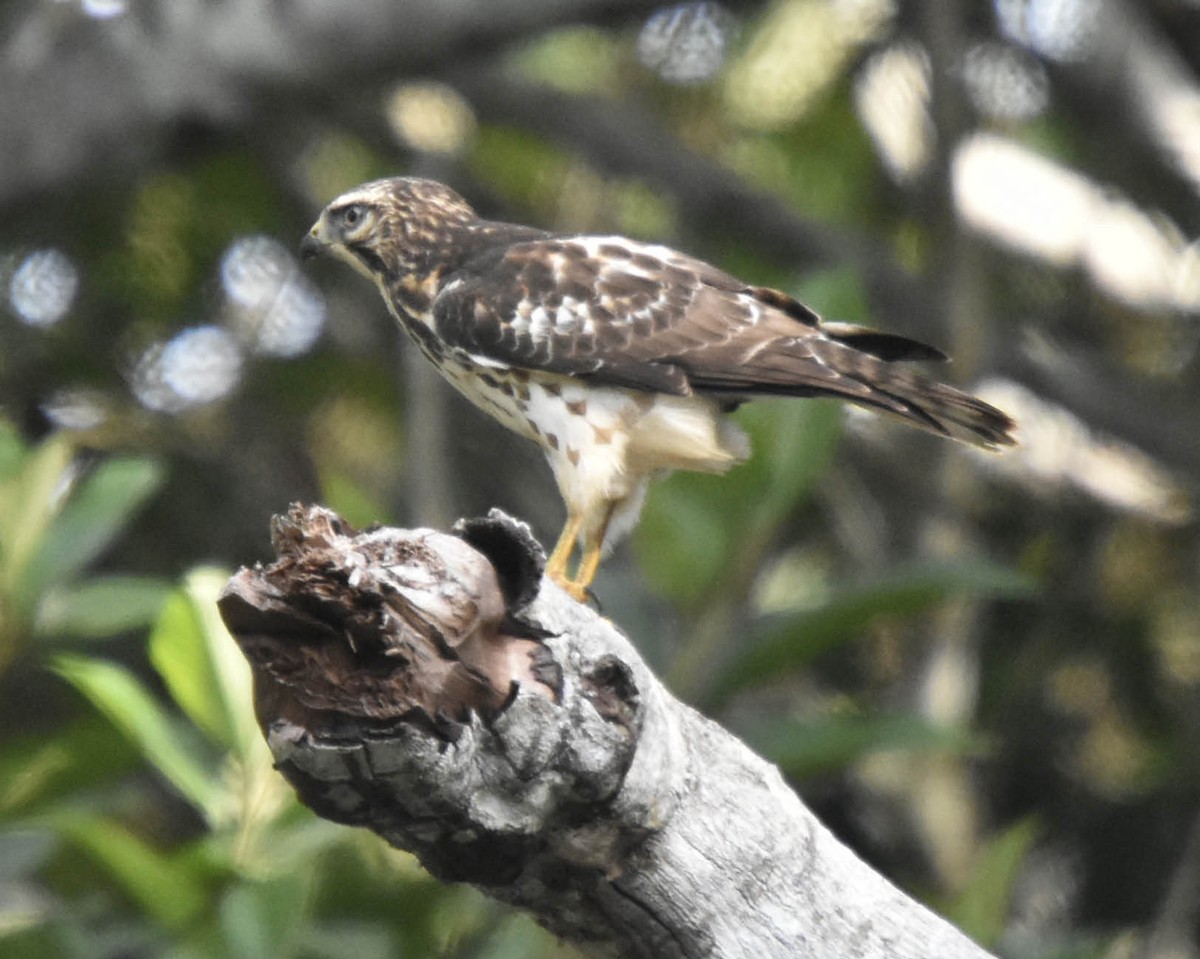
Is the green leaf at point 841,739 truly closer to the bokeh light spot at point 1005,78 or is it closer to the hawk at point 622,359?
the hawk at point 622,359

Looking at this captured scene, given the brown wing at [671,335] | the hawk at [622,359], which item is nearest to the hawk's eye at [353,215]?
the hawk at [622,359]

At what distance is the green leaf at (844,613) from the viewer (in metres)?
4.61

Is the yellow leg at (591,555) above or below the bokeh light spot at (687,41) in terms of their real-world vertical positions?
above

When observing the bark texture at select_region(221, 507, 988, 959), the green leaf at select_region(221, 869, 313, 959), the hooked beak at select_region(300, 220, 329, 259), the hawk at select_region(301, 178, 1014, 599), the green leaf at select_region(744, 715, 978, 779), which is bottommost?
the green leaf at select_region(221, 869, 313, 959)

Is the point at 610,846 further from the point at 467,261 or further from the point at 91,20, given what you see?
the point at 91,20

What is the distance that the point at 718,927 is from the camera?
2.68m

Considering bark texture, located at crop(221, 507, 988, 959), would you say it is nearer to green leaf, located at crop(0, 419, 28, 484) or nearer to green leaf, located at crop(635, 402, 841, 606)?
green leaf, located at crop(635, 402, 841, 606)

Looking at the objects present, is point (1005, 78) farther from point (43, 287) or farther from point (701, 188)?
point (43, 287)

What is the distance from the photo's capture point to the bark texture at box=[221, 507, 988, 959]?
229cm

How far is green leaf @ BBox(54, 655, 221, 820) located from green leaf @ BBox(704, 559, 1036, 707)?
1.29 metres

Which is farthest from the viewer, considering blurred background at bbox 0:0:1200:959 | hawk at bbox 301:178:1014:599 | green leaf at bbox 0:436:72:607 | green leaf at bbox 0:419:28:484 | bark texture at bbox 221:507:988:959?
blurred background at bbox 0:0:1200:959

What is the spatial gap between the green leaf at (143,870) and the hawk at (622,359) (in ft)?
3.42

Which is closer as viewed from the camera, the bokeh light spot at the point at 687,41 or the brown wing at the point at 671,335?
the brown wing at the point at 671,335

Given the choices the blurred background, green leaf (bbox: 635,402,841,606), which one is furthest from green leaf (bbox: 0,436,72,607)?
green leaf (bbox: 635,402,841,606)
